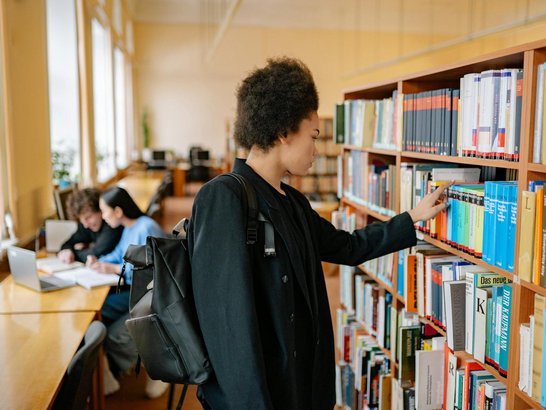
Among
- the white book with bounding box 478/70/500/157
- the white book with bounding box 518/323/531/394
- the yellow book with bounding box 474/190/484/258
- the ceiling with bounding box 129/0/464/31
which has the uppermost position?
the ceiling with bounding box 129/0/464/31

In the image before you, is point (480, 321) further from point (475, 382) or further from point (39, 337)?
point (39, 337)

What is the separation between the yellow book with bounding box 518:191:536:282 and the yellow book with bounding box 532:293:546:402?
8 cm

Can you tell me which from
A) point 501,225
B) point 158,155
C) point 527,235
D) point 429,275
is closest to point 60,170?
point 429,275

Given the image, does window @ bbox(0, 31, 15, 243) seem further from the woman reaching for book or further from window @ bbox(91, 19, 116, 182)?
window @ bbox(91, 19, 116, 182)

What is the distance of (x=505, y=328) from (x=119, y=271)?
256 centimetres

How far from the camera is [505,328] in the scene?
1832 mm

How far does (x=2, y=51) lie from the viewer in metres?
3.92

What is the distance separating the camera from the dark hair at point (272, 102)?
1.71 m

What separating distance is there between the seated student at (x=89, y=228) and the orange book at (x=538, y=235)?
3.04 metres

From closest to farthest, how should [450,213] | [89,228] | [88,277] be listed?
1. [450,213]
2. [88,277]
3. [89,228]

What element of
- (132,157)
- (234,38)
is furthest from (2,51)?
(234,38)

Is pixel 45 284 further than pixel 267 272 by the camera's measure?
Yes

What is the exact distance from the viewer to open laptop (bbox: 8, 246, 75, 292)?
3240 millimetres

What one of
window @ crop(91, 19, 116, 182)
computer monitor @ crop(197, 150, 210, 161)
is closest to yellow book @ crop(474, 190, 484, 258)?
window @ crop(91, 19, 116, 182)
